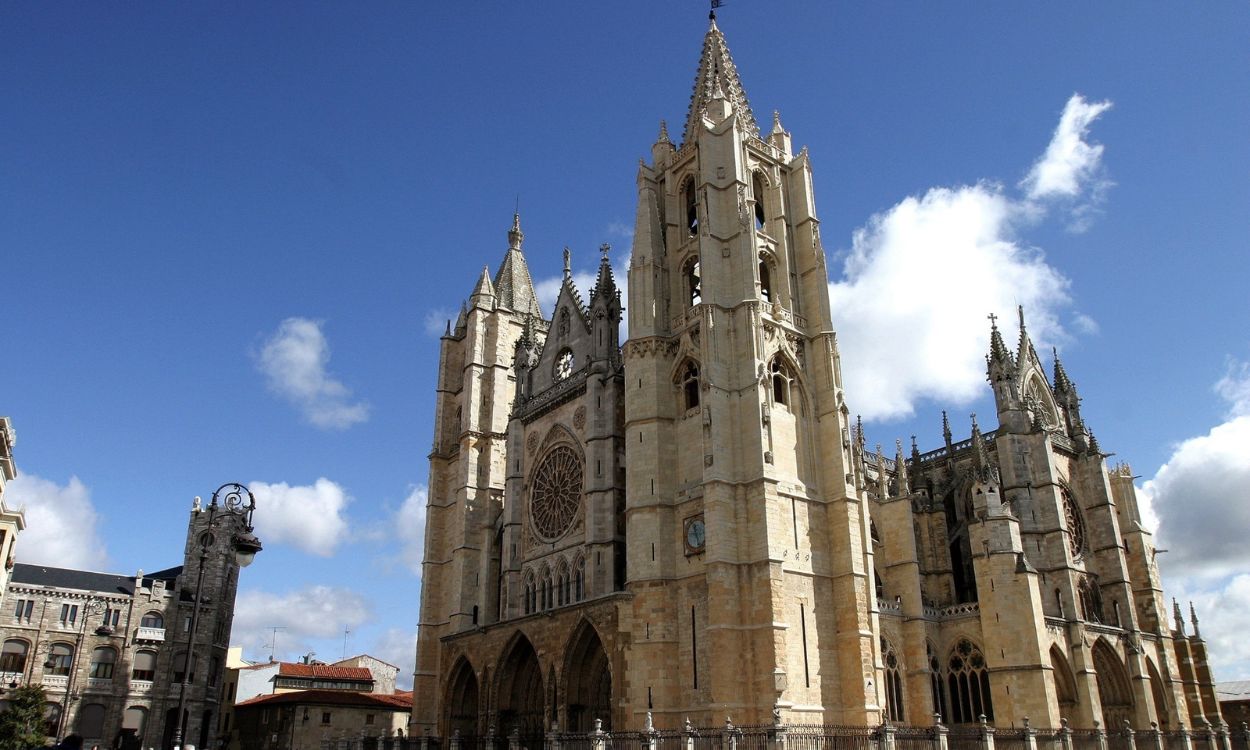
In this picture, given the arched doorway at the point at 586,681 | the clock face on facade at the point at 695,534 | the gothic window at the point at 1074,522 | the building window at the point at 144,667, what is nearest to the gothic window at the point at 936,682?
the gothic window at the point at 1074,522

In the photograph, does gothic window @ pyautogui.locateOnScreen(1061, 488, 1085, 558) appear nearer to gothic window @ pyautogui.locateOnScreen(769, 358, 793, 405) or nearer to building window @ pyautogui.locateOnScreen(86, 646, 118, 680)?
gothic window @ pyautogui.locateOnScreen(769, 358, 793, 405)

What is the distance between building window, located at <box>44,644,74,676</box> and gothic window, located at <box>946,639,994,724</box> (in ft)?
129

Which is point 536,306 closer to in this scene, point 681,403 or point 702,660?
point 681,403

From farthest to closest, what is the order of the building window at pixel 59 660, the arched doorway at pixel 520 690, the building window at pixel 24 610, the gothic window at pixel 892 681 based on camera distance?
the building window at pixel 59 660 < the building window at pixel 24 610 < the arched doorway at pixel 520 690 < the gothic window at pixel 892 681

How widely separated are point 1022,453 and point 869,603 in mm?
13686

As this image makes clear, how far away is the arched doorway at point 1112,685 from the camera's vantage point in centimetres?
3784

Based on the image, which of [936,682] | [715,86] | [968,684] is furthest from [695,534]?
[715,86]

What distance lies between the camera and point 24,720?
34.1 metres

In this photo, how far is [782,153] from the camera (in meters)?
39.0

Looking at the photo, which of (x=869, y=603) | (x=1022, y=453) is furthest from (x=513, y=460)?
(x=1022, y=453)

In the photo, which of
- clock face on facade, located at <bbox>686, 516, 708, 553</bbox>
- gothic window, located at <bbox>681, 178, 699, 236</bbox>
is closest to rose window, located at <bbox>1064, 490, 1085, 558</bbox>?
clock face on facade, located at <bbox>686, 516, 708, 553</bbox>

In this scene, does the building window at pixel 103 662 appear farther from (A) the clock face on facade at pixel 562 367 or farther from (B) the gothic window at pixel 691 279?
(B) the gothic window at pixel 691 279

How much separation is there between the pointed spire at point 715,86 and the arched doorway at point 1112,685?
26.5 meters

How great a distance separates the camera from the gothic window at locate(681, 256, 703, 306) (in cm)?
3684
